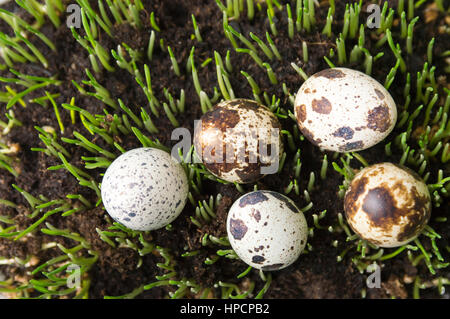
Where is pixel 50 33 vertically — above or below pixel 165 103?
above

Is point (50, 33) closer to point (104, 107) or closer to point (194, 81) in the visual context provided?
point (104, 107)

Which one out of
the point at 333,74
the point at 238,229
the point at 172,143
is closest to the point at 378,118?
the point at 333,74

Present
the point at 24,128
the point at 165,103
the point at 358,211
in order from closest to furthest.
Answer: the point at 358,211 < the point at 165,103 < the point at 24,128

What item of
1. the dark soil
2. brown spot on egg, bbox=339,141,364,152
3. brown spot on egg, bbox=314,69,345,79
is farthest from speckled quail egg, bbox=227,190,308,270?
brown spot on egg, bbox=314,69,345,79

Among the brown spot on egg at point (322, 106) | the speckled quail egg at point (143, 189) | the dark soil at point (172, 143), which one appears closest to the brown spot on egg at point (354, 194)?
the dark soil at point (172, 143)

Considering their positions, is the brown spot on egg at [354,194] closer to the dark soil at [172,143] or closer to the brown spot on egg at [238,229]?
the dark soil at [172,143]

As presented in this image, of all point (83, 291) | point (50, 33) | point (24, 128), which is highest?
point (50, 33)
